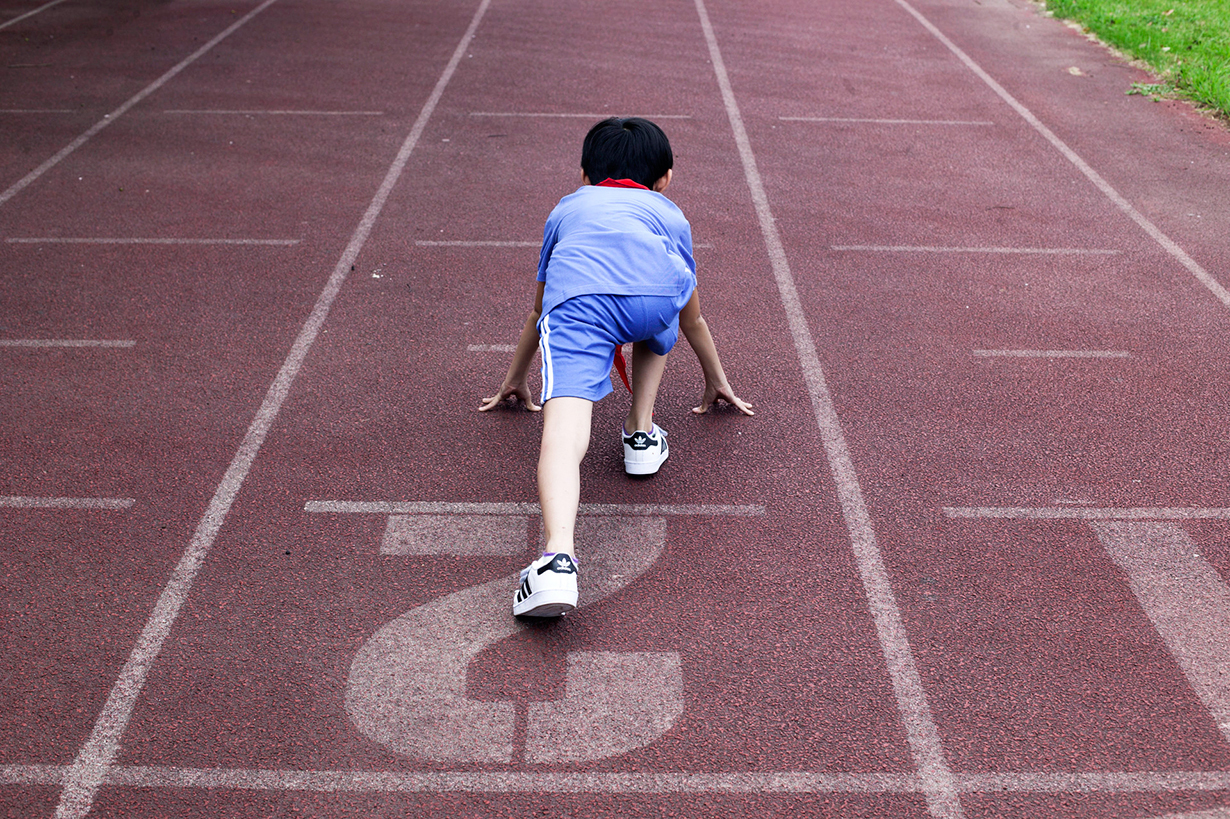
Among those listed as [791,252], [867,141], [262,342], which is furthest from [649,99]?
[262,342]

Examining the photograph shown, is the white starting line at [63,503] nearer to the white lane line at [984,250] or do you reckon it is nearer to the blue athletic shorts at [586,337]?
the blue athletic shorts at [586,337]

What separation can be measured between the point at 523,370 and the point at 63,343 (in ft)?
8.78

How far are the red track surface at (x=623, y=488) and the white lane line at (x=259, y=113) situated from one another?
0.40 metres

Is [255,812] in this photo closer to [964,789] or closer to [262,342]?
[964,789]

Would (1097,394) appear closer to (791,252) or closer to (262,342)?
(791,252)

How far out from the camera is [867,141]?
28.8 feet

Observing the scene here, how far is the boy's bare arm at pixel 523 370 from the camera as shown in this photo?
419 centimetres

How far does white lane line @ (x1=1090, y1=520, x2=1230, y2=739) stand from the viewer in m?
3.40

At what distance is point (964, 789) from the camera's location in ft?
9.84

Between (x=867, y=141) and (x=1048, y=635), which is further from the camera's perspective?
(x=867, y=141)

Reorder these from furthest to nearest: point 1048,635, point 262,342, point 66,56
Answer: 1. point 66,56
2. point 262,342
3. point 1048,635

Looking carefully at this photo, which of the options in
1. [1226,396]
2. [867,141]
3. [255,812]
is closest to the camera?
[255,812]

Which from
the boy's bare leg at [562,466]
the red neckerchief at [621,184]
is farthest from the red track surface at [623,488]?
the red neckerchief at [621,184]

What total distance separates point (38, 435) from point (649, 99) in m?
6.87
